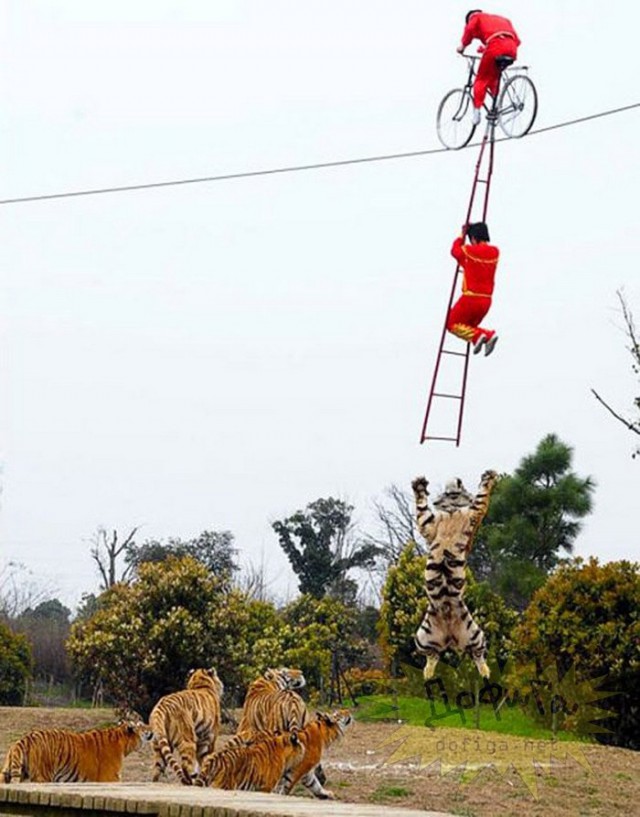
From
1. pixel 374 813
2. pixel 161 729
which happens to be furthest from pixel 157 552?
pixel 374 813

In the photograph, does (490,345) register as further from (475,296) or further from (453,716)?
(453,716)

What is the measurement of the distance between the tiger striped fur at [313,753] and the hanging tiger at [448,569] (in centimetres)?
419

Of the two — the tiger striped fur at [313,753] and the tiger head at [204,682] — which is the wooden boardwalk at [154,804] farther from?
the tiger head at [204,682]

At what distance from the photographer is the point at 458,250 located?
641cm

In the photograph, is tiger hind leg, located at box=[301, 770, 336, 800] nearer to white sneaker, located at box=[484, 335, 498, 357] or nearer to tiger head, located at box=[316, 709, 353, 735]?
tiger head, located at box=[316, 709, 353, 735]

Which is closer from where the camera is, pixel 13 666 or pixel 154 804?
pixel 154 804

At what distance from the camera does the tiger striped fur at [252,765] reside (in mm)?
10188

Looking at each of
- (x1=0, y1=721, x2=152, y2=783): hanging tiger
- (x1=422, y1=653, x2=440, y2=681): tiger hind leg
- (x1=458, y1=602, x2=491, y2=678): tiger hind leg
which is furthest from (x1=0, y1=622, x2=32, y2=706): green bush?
(x1=458, y1=602, x2=491, y2=678): tiger hind leg

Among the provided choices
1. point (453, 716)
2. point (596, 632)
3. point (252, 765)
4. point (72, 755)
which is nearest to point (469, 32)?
point (252, 765)

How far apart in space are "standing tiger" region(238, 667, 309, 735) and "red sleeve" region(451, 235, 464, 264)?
19.9ft

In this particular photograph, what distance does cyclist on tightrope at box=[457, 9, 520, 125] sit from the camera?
6.63 m

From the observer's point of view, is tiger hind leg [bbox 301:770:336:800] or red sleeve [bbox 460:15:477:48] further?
tiger hind leg [bbox 301:770:336:800]

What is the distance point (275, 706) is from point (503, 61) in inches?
260

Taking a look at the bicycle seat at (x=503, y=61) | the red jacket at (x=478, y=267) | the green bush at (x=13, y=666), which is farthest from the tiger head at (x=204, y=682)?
the green bush at (x=13, y=666)
